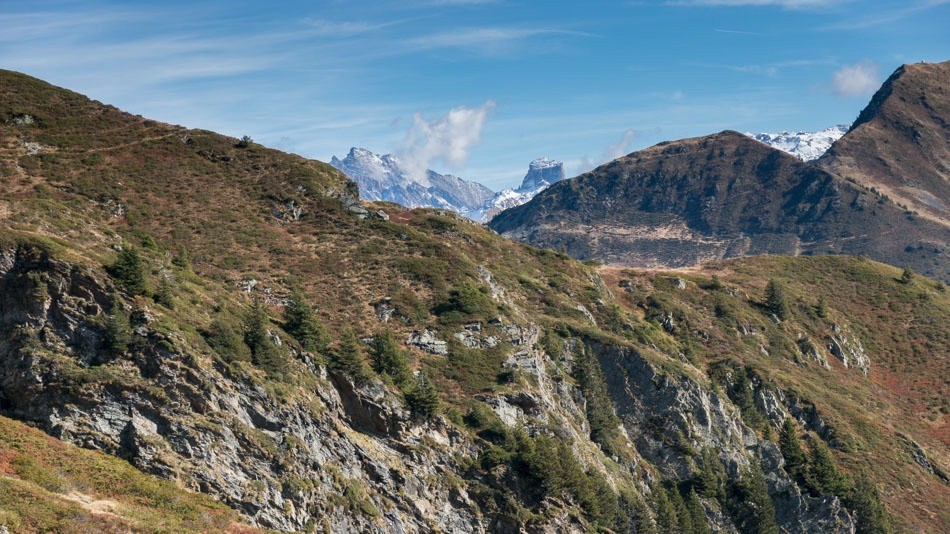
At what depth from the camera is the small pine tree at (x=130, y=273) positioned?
174 feet

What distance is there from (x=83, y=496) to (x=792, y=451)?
298 ft

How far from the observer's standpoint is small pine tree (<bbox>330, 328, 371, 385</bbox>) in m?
64.2

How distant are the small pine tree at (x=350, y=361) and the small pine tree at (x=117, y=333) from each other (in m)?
19.9

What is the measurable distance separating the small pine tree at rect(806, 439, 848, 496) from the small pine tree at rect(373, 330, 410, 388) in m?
61.6

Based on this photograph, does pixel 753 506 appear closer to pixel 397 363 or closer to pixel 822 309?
pixel 397 363

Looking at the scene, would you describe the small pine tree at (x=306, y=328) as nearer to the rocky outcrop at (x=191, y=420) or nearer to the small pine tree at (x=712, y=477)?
the rocky outcrop at (x=191, y=420)

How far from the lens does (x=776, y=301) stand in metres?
136

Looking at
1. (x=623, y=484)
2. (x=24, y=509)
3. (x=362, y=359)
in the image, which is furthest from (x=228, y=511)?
(x=623, y=484)

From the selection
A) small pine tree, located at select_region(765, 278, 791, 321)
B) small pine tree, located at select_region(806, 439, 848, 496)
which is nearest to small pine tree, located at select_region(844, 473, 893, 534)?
small pine tree, located at select_region(806, 439, 848, 496)

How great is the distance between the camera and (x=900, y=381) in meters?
128

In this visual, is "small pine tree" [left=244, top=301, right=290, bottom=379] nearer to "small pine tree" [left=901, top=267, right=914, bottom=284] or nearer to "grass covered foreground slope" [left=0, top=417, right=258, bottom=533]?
"grass covered foreground slope" [left=0, top=417, right=258, bottom=533]

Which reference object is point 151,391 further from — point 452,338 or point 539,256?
point 539,256

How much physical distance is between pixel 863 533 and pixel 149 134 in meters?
117

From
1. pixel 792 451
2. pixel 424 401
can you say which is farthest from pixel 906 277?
pixel 424 401
